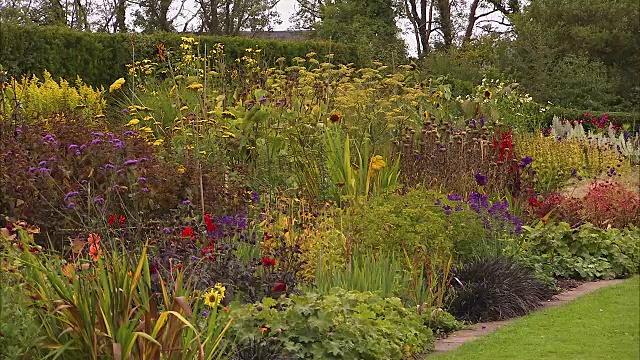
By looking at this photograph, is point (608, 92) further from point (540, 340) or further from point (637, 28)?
point (540, 340)

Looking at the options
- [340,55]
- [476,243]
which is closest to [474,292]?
[476,243]

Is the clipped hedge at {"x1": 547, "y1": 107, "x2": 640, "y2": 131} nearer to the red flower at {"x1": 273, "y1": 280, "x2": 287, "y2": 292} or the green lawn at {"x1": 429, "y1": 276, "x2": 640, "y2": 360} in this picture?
the green lawn at {"x1": 429, "y1": 276, "x2": 640, "y2": 360}

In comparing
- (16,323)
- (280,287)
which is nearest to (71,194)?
(280,287)

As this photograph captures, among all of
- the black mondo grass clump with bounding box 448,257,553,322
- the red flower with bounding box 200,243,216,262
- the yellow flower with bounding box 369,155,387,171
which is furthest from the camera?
the yellow flower with bounding box 369,155,387,171

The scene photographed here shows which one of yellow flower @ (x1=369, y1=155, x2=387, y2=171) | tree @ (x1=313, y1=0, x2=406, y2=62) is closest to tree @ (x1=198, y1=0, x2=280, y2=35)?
tree @ (x1=313, y1=0, x2=406, y2=62)

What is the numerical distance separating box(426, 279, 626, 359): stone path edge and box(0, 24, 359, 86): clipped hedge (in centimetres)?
626

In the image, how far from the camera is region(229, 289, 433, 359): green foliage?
4.87 m

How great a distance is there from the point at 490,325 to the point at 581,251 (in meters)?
2.41

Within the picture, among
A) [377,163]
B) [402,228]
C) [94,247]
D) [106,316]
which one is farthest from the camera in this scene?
[377,163]

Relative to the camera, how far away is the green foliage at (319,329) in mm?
4871

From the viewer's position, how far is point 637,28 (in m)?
30.4

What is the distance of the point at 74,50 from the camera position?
47.4 feet

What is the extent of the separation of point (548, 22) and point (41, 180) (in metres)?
27.1

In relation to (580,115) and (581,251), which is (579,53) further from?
(581,251)
